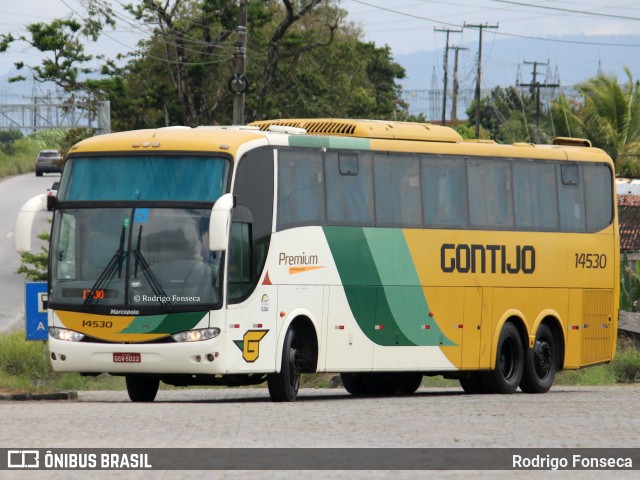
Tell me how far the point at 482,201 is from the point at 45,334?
25.4 feet

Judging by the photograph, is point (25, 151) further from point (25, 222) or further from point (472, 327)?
point (25, 222)

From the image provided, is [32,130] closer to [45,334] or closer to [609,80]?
[609,80]

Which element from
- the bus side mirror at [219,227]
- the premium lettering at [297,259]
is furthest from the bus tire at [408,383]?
the bus side mirror at [219,227]

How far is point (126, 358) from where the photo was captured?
18.2 metres

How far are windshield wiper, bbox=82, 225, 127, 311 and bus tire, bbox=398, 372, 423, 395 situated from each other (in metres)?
7.65

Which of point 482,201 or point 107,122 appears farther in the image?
point 107,122

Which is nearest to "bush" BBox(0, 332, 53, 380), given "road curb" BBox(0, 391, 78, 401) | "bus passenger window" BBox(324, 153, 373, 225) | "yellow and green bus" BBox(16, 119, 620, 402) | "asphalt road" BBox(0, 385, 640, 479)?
"road curb" BBox(0, 391, 78, 401)

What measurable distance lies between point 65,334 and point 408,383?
8037mm

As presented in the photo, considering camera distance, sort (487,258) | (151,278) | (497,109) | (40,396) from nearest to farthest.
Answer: (151,278) < (487,258) < (40,396) < (497,109)

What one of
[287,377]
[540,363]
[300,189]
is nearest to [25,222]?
[300,189]

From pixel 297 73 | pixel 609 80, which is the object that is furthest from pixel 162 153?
pixel 297 73

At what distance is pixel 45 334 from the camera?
25.0 metres

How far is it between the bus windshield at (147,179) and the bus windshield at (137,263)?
0.68 ft

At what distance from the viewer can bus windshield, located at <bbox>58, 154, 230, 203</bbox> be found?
18453 millimetres
